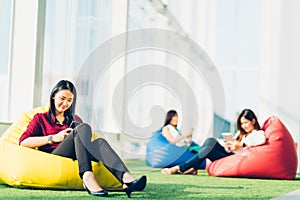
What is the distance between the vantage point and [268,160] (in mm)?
4969

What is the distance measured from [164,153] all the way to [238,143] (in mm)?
1054

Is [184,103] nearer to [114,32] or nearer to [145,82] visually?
[145,82]

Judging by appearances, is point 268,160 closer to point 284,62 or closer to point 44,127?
point 44,127

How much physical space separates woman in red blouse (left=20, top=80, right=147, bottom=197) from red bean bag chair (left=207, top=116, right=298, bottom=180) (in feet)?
6.32

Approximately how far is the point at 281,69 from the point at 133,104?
6.03 feet

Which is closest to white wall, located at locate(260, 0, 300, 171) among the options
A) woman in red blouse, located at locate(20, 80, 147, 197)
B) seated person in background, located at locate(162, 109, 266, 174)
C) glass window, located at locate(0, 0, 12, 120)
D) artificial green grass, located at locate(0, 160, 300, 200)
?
seated person in background, located at locate(162, 109, 266, 174)

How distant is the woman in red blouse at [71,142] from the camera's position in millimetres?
Answer: 3184

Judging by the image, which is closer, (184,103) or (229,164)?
(229,164)

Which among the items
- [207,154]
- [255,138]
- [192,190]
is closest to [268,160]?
[255,138]

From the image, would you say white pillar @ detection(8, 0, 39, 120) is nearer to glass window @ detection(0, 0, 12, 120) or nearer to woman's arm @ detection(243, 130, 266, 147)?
glass window @ detection(0, 0, 12, 120)

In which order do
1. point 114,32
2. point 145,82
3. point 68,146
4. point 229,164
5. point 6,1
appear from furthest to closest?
1. point 145,82
2. point 114,32
3. point 229,164
4. point 6,1
5. point 68,146

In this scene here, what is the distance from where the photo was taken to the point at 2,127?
14.8ft

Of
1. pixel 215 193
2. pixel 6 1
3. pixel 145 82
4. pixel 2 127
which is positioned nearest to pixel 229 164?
pixel 215 193

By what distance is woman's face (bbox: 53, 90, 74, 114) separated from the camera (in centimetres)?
339
